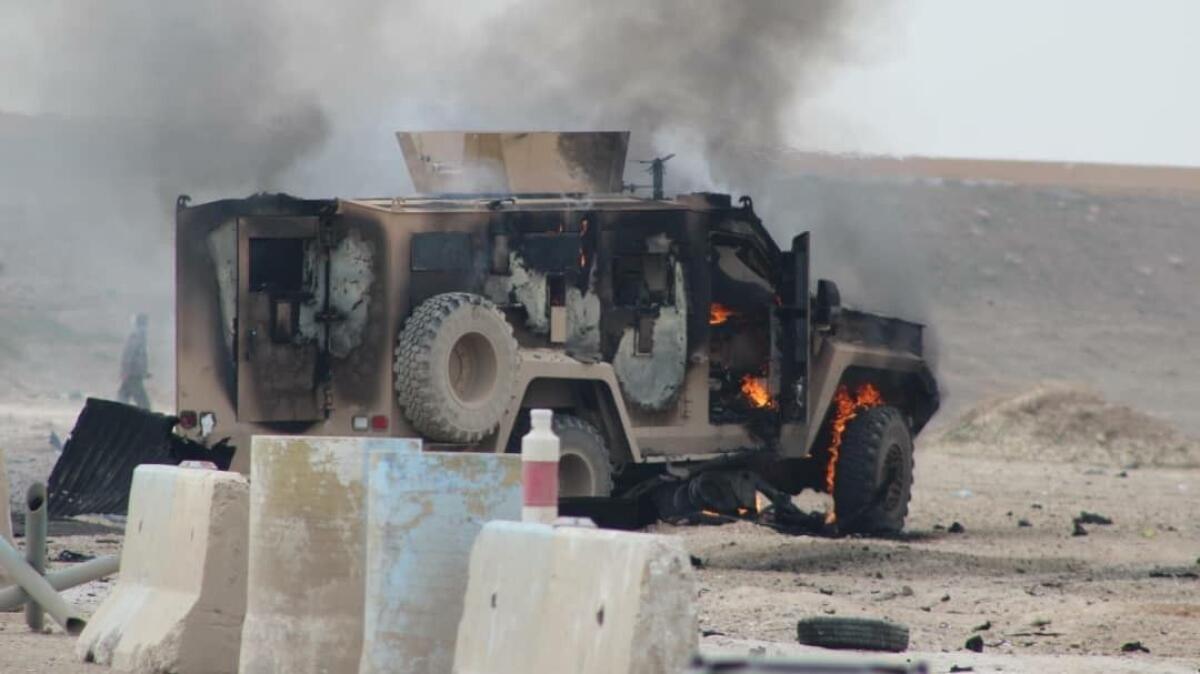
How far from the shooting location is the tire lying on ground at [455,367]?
16.2 metres

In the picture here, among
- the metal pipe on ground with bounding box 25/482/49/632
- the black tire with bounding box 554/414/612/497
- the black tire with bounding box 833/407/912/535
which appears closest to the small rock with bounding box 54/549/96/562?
the metal pipe on ground with bounding box 25/482/49/632

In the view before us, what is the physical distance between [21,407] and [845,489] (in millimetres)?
24196

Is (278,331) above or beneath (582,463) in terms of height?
above

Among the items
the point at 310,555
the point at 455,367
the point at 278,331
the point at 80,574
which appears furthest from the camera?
the point at 455,367

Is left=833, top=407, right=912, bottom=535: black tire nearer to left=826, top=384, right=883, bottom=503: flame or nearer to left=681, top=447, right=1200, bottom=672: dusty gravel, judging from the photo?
left=826, top=384, right=883, bottom=503: flame

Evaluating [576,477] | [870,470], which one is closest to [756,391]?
[870,470]

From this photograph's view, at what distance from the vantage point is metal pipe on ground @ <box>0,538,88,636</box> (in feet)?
41.4

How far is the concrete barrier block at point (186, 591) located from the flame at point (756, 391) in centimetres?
757

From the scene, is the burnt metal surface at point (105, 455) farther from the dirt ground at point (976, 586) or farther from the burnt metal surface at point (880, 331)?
the burnt metal surface at point (880, 331)

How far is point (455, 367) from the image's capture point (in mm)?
16531

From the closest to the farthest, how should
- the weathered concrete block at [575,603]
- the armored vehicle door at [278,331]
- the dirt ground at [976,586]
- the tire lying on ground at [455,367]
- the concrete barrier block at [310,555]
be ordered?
the weathered concrete block at [575,603] → the concrete barrier block at [310,555] → the dirt ground at [976,586] → the tire lying on ground at [455,367] → the armored vehicle door at [278,331]

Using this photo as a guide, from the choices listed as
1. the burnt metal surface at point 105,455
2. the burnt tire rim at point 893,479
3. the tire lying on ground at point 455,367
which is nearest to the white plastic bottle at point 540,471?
the tire lying on ground at point 455,367

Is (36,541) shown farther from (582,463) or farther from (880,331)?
(880,331)

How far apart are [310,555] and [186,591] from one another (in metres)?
1.10
